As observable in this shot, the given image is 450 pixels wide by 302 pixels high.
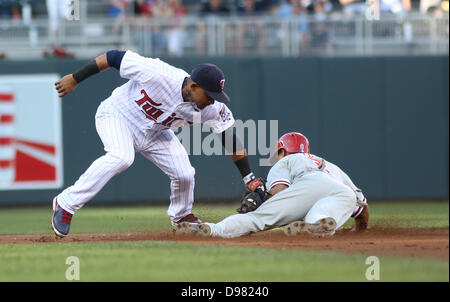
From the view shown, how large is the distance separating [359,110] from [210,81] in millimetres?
7129

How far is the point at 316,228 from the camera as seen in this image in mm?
6449

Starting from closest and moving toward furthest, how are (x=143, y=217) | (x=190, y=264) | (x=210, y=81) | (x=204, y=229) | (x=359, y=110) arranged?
(x=190, y=264)
(x=210, y=81)
(x=204, y=229)
(x=143, y=217)
(x=359, y=110)

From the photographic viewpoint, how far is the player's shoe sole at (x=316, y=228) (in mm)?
6387

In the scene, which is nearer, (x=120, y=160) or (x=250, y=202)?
(x=120, y=160)

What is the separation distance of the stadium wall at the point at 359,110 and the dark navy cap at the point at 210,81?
638cm

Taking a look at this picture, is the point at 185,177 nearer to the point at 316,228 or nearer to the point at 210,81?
the point at 210,81

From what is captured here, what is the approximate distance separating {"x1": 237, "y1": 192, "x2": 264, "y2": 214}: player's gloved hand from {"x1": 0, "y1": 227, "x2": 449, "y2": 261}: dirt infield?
0.26 m

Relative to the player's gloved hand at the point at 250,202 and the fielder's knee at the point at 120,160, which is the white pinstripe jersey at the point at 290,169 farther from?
the fielder's knee at the point at 120,160

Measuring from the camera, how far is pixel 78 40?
13.3 m

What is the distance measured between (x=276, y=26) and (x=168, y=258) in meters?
8.09

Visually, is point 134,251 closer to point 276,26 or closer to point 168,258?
point 168,258

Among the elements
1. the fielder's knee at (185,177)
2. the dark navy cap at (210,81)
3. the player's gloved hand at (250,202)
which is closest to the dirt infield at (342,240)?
the player's gloved hand at (250,202)

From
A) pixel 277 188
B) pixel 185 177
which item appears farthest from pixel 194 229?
pixel 277 188
